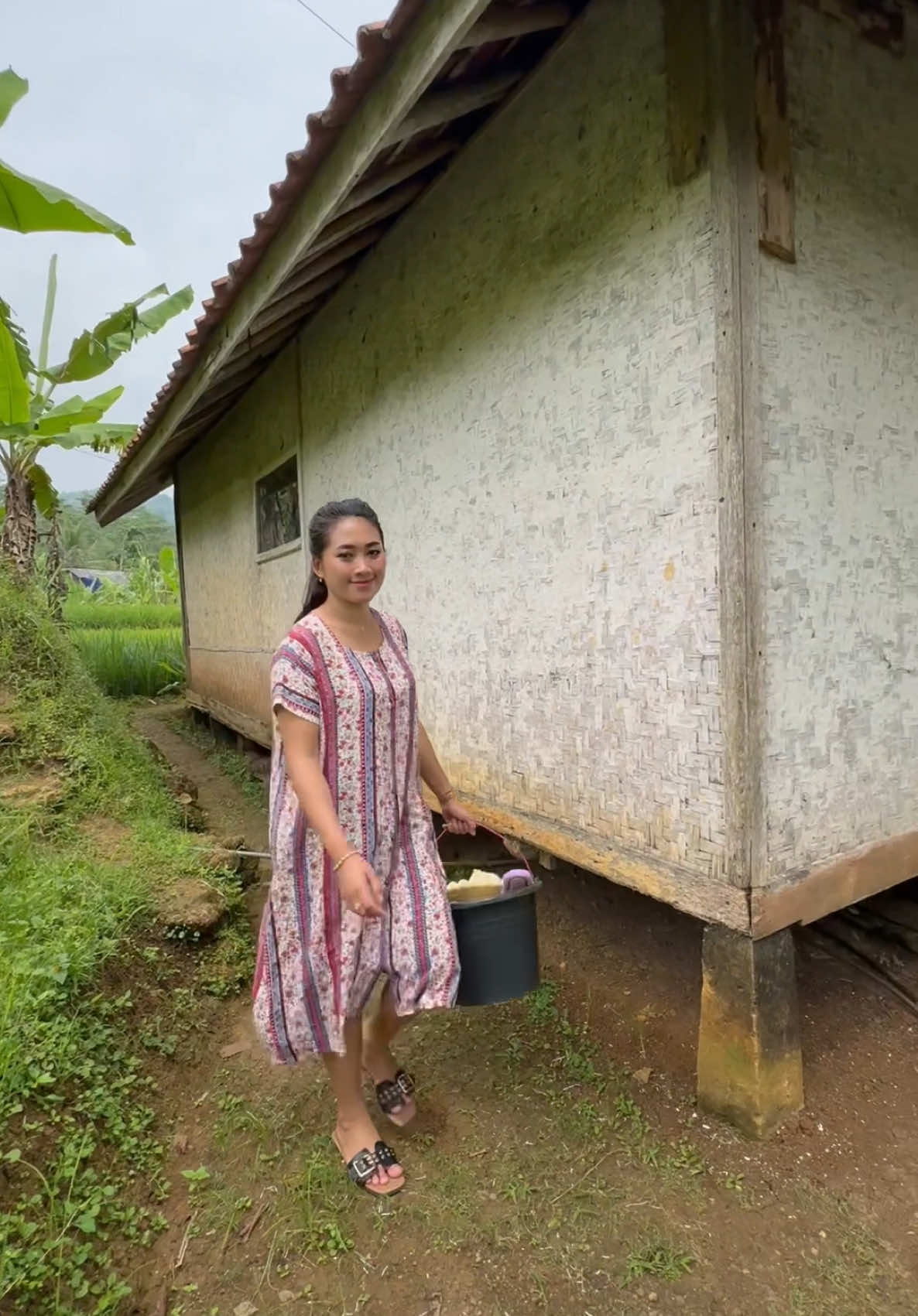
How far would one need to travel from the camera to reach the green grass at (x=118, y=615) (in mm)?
14703

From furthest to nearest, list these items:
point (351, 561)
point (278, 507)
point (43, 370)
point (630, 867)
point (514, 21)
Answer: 1. point (43, 370)
2. point (278, 507)
3. point (630, 867)
4. point (514, 21)
5. point (351, 561)

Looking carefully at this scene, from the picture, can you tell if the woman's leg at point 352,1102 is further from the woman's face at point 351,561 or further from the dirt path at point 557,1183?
the woman's face at point 351,561

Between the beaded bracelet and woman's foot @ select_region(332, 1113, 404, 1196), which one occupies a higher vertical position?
the beaded bracelet

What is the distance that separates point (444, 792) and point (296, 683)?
27.7 inches

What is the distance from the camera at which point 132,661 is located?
38.8 ft

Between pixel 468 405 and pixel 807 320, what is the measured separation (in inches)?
60.2

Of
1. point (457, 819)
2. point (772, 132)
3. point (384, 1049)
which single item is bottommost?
point (384, 1049)

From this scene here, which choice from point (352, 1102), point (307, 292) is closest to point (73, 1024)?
point (352, 1102)

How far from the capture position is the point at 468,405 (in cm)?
341

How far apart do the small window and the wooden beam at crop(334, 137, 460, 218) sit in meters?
2.57

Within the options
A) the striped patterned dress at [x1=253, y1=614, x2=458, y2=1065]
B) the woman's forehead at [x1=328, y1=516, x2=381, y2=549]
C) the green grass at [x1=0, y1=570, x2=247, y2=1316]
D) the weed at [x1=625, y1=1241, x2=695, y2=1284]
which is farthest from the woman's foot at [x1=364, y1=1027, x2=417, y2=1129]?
the woman's forehead at [x1=328, y1=516, x2=381, y2=549]

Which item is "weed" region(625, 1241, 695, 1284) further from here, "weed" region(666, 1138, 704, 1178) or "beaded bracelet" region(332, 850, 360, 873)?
"beaded bracelet" region(332, 850, 360, 873)

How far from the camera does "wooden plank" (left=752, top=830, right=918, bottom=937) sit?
227 cm

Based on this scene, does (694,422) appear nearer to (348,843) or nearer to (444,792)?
(444,792)
